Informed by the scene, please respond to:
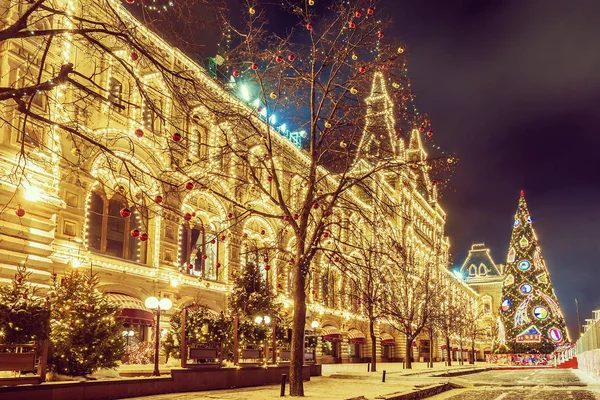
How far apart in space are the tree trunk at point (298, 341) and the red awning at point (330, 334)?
30302mm

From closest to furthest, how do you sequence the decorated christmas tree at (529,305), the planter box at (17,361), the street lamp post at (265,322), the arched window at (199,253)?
the planter box at (17,361) → the street lamp post at (265,322) → the arched window at (199,253) → the decorated christmas tree at (529,305)

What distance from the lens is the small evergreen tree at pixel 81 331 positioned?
1445 centimetres

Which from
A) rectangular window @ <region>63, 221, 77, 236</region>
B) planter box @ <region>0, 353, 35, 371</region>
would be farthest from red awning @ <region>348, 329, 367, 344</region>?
planter box @ <region>0, 353, 35, 371</region>

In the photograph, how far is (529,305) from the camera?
6581cm

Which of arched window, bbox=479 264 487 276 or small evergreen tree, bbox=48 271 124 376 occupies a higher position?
arched window, bbox=479 264 487 276

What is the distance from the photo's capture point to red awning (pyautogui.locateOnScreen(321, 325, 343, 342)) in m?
44.2

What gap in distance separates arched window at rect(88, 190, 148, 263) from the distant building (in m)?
112

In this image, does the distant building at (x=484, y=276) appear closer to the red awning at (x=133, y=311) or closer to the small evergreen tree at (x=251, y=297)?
the small evergreen tree at (x=251, y=297)

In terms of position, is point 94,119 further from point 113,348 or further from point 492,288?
point 492,288

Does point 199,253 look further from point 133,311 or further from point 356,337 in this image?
point 356,337

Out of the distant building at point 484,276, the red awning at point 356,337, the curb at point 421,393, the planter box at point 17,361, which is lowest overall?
the curb at point 421,393

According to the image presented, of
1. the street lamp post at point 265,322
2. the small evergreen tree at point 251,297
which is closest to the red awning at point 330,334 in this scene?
the small evergreen tree at point 251,297

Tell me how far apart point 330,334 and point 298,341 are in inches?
1242

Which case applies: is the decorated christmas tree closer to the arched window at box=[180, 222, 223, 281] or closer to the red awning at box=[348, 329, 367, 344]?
the red awning at box=[348, 329, 367, 344]
